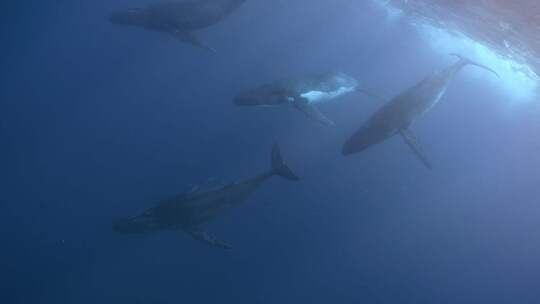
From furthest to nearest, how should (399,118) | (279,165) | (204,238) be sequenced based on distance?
1. (204,238)
2. (279,165)
3. (399,118)

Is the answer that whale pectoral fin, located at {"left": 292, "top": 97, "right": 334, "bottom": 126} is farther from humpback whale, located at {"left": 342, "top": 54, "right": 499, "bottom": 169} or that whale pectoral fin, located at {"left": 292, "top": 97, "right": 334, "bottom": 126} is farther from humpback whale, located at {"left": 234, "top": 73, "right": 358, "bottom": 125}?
humpback whale, located at {"left": 342, "top": 54, "right": 499, "bottom": 169}

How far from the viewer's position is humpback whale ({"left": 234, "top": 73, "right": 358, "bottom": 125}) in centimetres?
1539

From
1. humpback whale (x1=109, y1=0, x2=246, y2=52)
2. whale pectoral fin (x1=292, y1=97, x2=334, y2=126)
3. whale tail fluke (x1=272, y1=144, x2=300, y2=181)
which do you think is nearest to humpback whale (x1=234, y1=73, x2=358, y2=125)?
whale pectoral fin (x1=292, y1=97, x2=334, y2=126)

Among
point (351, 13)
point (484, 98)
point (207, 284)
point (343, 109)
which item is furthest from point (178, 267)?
point (484, 98)

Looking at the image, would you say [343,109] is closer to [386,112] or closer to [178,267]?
[178,267]

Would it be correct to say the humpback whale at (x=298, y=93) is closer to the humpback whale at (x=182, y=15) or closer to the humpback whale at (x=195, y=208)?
the humpback whale at (x=182, y=15)

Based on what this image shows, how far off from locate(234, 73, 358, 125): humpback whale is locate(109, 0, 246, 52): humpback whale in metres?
2.23

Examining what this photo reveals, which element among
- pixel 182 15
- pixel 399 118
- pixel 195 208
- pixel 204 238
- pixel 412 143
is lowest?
pixel 204 238

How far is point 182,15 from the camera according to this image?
625 inches

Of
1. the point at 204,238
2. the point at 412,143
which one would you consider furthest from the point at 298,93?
the point at 204,238

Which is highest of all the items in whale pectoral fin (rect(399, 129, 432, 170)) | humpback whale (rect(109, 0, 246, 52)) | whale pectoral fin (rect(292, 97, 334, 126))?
humpback whale (rect(109, 0, 246, 52))

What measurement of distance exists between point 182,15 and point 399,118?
26.4 ft

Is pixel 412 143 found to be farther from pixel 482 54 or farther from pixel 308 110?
pixel 482 54

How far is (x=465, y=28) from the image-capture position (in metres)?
27.7
